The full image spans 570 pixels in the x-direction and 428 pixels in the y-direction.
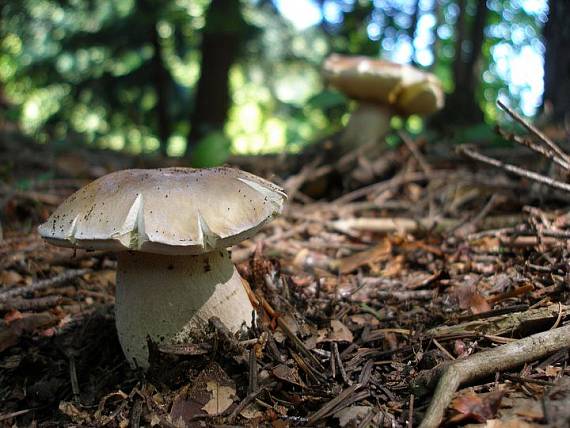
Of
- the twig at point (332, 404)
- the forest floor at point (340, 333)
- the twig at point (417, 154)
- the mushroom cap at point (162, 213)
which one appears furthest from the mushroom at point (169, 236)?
the twig at point (417, 154)

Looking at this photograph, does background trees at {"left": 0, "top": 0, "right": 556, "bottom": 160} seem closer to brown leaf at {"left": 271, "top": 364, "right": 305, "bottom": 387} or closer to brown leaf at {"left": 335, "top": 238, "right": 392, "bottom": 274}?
brown leaf at {"left": 335, "top": 238, "right": 392, "bottom": 274}

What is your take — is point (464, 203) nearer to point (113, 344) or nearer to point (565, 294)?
point (565, 294)

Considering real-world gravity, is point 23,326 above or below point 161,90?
above

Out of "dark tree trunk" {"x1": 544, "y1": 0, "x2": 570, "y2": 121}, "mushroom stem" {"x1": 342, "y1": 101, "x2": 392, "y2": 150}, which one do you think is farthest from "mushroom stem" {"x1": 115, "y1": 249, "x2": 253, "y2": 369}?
"dark tree trunk" {"x1": 544, "y1": 0, "x2": 570, "y2": 121}

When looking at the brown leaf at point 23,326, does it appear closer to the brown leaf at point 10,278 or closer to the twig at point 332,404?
the brown leaf at point 10,278

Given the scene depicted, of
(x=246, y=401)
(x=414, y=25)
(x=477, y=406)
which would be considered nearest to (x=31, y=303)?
(x=246, y=401)

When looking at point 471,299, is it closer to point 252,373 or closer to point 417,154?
point 252,373
